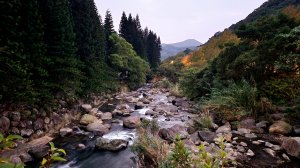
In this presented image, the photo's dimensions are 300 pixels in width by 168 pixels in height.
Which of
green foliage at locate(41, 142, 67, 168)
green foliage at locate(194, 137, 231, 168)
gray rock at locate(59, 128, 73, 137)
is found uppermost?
green foliage at locate(41, 142, 67, 168)

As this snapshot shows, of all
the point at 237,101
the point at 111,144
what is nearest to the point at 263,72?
the point at 237,101

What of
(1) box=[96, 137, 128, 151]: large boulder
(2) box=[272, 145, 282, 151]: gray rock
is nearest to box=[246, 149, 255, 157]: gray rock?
(2) box=[272, 145, 282, 151]: gray rock

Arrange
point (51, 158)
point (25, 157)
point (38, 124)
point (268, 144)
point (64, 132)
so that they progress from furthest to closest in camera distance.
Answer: point (64, 132), point (38, 124), point (25, 157), point (268, 144), point (51, 158)

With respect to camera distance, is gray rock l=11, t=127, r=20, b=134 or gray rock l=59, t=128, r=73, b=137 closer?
gray rock l=11, t=127, r=20, b=134

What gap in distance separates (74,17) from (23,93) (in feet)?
31.0

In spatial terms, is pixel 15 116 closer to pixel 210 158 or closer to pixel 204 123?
Result: pixel 204 123

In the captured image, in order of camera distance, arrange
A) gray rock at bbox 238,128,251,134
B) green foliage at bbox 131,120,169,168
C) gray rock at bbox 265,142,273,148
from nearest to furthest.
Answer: green foliage at bbox 131,120,169,168 < gray rock at bbox 265,142,273,148 < gray rock at bbox 238,128,251,134

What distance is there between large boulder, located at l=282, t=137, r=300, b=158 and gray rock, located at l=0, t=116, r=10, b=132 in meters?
9.36

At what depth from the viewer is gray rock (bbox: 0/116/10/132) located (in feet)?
26.2

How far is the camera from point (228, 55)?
1206cm

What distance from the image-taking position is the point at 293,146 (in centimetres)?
545

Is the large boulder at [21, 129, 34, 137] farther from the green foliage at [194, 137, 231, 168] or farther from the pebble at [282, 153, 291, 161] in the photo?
the pebble at [282, 153, 291, 161]

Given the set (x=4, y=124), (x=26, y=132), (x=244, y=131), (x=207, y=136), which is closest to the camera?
(x=207, y=136)

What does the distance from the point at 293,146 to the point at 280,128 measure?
160 centimetres
